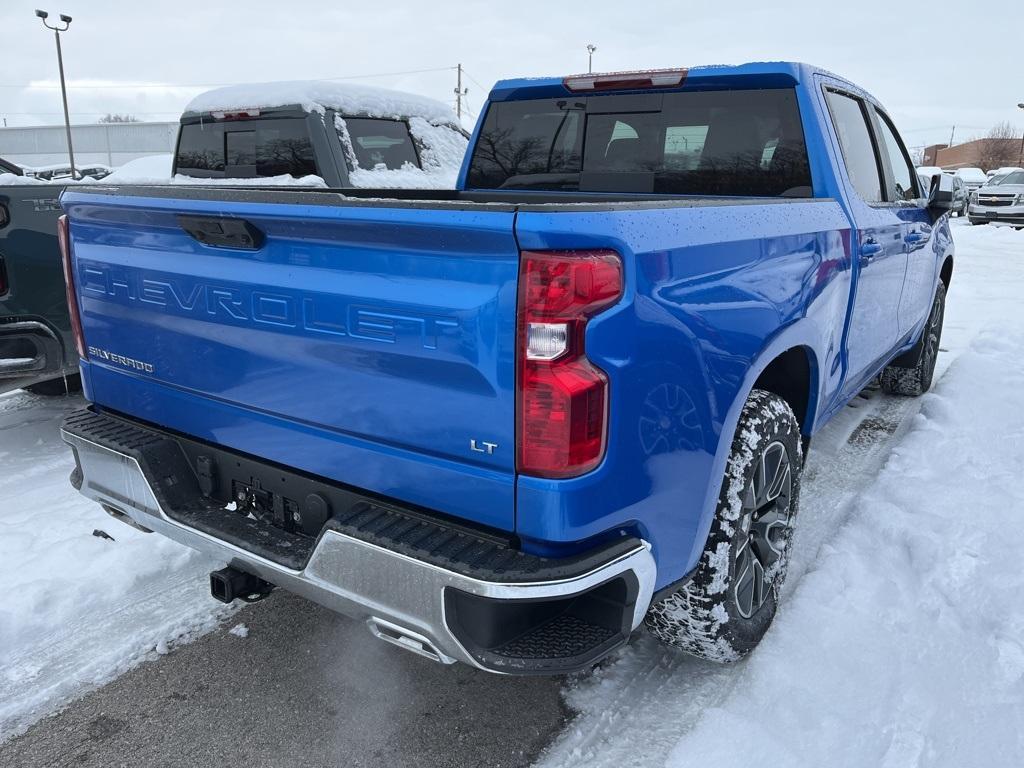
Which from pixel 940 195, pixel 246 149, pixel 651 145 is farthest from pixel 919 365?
pixel 246 149

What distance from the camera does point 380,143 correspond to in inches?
241

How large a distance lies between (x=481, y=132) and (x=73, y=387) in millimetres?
3733

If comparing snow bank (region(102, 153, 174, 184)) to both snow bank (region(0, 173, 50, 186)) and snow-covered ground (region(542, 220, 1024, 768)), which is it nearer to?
snow bank (region(0, 173, 50, 186))

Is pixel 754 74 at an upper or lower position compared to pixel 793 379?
upper

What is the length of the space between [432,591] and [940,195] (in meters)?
3.87

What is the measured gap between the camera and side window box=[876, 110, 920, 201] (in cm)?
427

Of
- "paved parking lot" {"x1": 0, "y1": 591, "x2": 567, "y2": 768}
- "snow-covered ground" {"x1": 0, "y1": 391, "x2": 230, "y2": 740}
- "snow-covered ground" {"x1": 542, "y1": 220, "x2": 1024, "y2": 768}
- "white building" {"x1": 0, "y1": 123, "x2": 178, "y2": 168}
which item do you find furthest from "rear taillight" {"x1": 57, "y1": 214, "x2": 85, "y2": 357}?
"white building" {"x1": 0, "y1": 123, "x2": 178, "y2": 168}

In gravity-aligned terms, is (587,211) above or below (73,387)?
above

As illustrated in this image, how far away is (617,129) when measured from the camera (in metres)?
3.70

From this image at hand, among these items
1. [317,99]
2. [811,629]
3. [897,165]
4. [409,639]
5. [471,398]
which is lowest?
[811,629]

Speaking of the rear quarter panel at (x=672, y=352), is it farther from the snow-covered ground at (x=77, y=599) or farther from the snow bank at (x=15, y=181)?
the snow bank at (x=15, y=181)

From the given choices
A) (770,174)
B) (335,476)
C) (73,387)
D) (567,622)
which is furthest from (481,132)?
(73,387)

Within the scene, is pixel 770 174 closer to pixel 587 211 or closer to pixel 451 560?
pixel 587 211

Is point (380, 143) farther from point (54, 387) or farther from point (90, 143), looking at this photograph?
point (90, 143)
